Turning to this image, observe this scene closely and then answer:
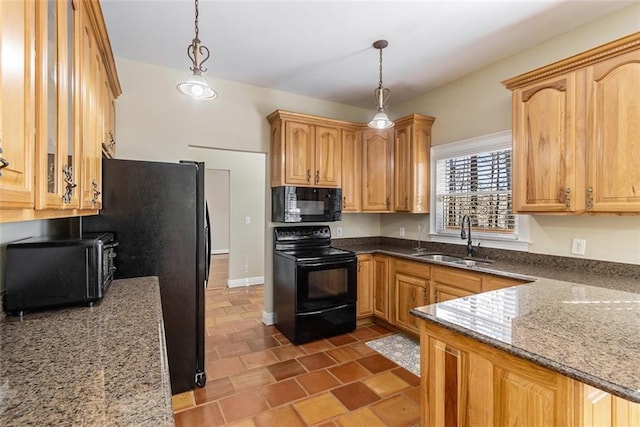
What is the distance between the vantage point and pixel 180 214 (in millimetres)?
2230

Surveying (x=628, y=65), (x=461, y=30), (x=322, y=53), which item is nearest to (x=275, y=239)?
(x=322, y=53)

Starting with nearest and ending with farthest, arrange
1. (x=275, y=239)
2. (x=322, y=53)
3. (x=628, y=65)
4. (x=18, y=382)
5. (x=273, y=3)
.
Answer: (x=18, y=382) → (x=628, y=65) → (x=273, y=3) → (x=322, y=53) → (x=275, y=239)

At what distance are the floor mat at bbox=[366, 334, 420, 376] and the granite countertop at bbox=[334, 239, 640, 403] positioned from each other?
117 cm

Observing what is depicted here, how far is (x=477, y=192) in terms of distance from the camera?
3.19m

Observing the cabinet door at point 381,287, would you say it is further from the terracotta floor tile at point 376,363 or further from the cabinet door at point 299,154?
Answer: the cabinet door at point 299,154

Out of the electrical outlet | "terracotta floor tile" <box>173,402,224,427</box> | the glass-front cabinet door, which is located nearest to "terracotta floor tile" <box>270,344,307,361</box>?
"terracotta floor tile" <box>173,402,224,427</box>

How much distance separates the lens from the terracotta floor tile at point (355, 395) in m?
2.20

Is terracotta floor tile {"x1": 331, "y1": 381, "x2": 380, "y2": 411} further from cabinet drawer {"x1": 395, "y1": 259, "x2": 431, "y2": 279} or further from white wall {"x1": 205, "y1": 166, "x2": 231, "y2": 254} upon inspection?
white wall {"x1": 205, "y1": 166, "x2": 231, "y2": 254}

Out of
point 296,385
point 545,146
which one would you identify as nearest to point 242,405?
point 296,385

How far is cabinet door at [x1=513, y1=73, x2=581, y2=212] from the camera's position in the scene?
7.02 ft

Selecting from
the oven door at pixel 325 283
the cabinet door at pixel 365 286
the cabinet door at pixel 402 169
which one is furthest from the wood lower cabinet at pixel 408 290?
the cabinet door at pixel 402 169

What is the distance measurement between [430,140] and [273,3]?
2.27 metres

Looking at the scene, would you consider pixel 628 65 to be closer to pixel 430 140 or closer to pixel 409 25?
pixel 409 25

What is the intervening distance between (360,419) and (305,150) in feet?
8.37
